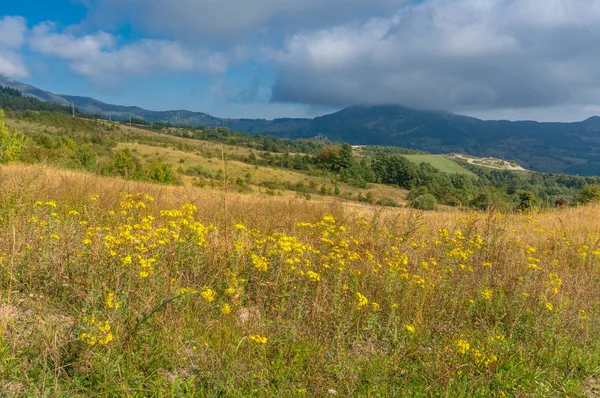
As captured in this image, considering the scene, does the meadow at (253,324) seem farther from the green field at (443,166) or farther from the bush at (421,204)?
the green field at (443,166)

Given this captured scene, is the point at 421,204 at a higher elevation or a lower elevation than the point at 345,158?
lower

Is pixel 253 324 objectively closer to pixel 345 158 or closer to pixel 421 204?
pixel 421 204

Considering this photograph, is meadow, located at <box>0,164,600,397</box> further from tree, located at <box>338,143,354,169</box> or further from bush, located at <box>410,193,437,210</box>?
tree, located at <box>338,143,354,169</box>

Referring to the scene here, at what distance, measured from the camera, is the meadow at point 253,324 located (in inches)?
102

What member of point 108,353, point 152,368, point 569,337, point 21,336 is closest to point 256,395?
point 152,368

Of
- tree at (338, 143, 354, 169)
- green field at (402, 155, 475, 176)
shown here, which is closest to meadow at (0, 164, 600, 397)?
tree at (338, 143, 354, 169)

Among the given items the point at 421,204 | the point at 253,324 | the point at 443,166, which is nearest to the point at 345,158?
the point at 443,166

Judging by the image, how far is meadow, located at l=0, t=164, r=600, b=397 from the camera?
2588 mm

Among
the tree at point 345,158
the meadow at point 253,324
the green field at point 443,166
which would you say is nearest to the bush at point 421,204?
the meadow at point 253,324

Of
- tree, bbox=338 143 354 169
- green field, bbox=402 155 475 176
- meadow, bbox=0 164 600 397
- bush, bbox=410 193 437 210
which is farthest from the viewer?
green field, bbox=402 155 475 176

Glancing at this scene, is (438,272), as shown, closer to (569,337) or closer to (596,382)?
(569,337)

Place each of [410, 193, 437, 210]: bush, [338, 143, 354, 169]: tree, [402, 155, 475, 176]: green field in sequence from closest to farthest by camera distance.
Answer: [410, 193, 437, 210]: bush < [338, 143, 354, 169]: tree < [402, 155, 475, 176]: green field

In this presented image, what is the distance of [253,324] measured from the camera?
328 cm

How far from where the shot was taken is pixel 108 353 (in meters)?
2.50
